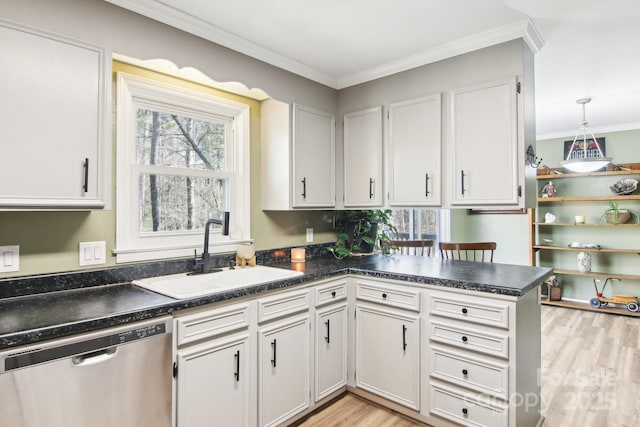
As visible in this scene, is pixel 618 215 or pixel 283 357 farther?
pixel 618 215

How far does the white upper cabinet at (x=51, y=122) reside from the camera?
143 centimetres

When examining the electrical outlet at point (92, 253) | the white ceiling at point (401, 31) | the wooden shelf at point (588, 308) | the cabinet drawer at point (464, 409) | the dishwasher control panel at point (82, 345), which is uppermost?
the white ceiling at point (401, 31)

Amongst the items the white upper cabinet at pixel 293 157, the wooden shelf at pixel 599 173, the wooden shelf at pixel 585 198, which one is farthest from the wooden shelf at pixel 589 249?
the white upper cabinet at pixel 293 157

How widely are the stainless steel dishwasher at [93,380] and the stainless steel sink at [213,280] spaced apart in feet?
0.92

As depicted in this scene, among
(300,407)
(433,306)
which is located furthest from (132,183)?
(433,306)

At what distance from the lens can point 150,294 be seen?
1738mm

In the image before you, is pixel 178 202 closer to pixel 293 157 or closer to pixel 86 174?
pixel 86 174

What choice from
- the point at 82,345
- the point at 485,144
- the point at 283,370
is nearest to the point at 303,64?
the point at 485,144

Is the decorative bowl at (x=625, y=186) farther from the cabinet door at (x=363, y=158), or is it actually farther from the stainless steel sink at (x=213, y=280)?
the stainless steel sink at (x=213, y=280)

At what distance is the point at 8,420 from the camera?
1.18 meters

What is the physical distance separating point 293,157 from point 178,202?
2.88 ft

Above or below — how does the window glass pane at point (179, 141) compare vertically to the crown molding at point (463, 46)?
below

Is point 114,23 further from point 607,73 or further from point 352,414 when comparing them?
point 607,73

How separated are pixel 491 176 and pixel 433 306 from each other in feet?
2.99
